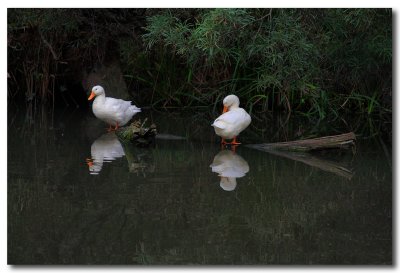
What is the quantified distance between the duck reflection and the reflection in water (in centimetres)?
102

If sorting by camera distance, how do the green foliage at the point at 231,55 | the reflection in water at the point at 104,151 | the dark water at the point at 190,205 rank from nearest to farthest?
the dark water at the point at 190,205 < the reflection in water at the point at 104,151 < the green foliage at the point at 231,55

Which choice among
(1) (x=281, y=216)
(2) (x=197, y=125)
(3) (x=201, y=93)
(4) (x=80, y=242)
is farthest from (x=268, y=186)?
(3) (x=201, y=93)

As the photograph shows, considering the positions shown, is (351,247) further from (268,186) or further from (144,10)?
(144,10)

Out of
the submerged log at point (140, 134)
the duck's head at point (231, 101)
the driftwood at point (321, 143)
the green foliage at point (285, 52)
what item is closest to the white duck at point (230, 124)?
the duck's head at point (231, 101)

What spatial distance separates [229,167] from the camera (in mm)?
6852

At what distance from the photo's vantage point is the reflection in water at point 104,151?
6859 mm

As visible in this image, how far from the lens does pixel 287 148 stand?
7.78 meters

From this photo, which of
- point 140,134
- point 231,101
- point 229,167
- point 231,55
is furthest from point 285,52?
point 229,167

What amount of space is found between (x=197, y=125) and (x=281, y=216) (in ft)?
14.0

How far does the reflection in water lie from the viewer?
6859 mm

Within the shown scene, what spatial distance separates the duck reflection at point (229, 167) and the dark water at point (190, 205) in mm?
10

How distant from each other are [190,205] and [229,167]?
4.52 feet

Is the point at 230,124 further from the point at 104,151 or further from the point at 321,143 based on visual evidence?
the point at 104,151

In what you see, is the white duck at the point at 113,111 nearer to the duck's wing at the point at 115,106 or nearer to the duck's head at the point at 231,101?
the duck's wing at the point at 115,106
